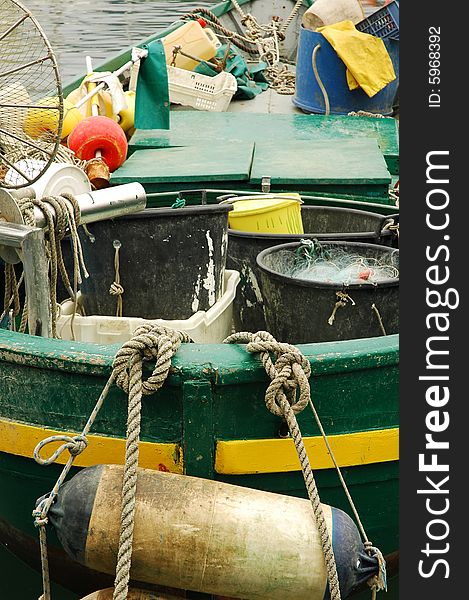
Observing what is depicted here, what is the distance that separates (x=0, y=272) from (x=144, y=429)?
129 centimetres

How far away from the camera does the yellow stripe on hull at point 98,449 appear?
2906mm

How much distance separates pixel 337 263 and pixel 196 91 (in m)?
4.24

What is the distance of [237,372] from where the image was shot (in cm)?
276

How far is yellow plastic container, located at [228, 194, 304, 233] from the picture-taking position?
4379 millimetres

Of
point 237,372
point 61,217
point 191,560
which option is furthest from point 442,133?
point 191,560

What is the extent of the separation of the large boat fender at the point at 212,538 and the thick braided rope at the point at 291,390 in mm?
70

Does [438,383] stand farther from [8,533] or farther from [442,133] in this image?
[8,533]

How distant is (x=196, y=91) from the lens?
25.4 feet

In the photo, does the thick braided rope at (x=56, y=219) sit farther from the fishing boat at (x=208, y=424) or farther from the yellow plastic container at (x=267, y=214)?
the yellow plastic container at (x=267, y=214)

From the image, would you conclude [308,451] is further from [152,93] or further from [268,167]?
[152,93]

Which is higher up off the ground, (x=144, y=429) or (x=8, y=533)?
(x=144, y=429)

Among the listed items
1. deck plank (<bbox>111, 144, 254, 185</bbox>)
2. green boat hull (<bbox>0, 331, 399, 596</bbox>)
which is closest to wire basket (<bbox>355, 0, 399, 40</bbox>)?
deck plank (<bbox>111, 144, 254, 185</bbox>)

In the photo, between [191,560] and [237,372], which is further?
[237,372]

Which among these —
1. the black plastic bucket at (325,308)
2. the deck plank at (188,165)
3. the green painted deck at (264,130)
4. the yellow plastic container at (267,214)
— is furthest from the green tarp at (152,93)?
the black plastic bucket at (325,308)
